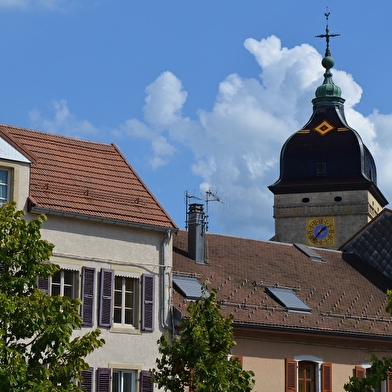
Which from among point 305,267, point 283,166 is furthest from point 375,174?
point 305,267

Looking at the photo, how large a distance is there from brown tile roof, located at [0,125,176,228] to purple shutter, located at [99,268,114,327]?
1732 millimetres

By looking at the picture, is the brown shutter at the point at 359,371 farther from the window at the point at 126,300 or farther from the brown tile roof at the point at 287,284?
the window at the point at 126,300

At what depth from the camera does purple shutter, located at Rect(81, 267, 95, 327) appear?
40719 millimetres

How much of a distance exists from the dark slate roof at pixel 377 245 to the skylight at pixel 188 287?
12789mm

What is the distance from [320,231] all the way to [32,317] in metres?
62.3

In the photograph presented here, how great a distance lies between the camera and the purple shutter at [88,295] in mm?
40719

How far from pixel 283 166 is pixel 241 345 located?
150ft

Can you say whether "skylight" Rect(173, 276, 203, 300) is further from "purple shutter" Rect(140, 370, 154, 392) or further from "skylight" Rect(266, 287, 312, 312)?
"purple shutter" Rect(140, 370, 154, 392)

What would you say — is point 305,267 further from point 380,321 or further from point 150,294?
point 150,294

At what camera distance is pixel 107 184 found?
43.9m

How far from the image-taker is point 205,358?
120 feet

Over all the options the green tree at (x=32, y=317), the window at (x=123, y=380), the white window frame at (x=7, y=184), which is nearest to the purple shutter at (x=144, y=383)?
the window at (x=123, y=380)

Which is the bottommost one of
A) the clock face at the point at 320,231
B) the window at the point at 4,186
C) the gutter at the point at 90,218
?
the gutter at the point at 90,218

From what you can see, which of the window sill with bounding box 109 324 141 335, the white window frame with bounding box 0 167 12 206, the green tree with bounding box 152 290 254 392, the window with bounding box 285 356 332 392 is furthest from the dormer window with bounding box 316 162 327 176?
the green tree with bounding box 152 290 254 392
